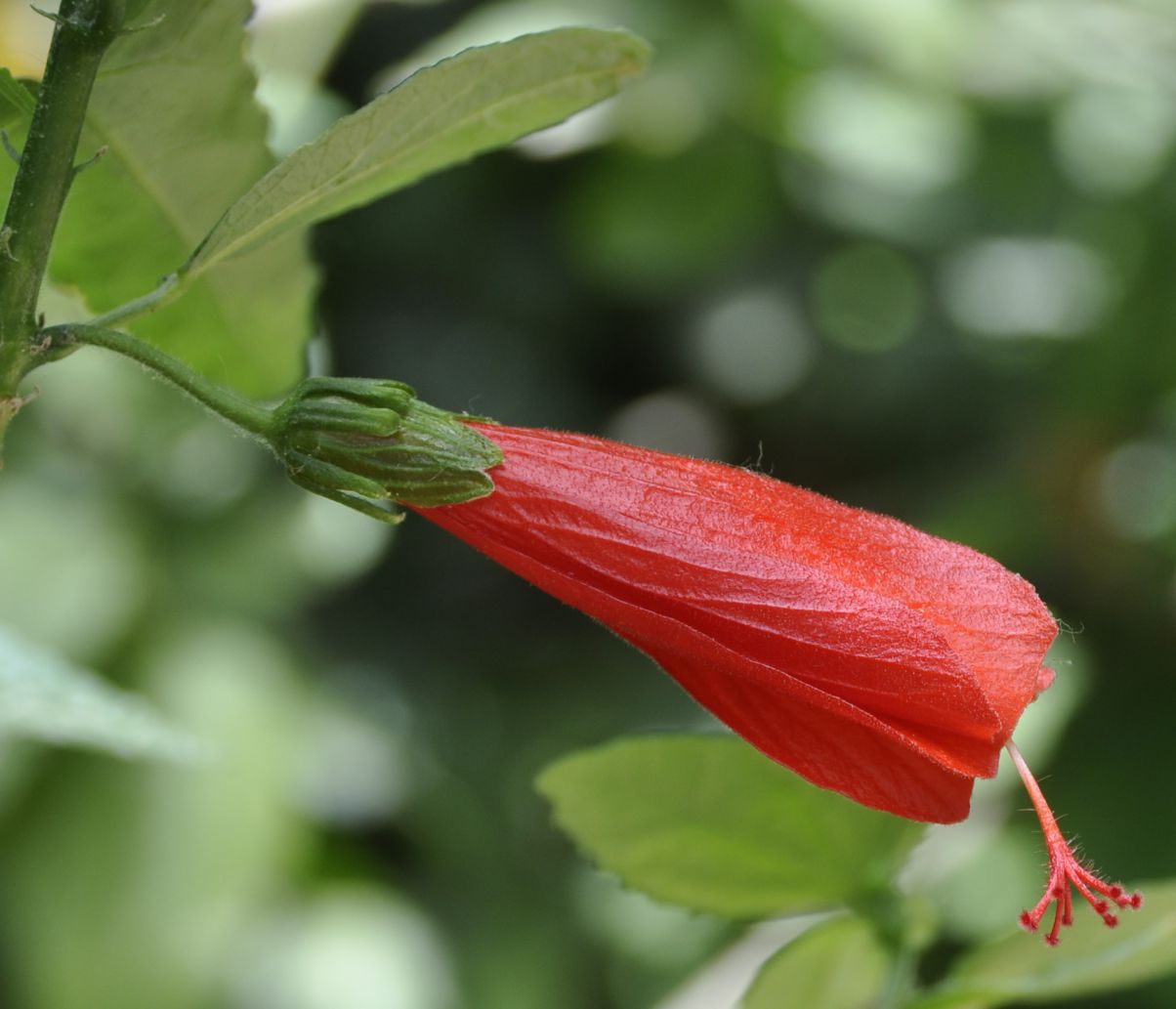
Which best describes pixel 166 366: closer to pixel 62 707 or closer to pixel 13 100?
pixel 13 100

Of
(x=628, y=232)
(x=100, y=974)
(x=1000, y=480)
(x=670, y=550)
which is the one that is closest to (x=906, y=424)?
(x=1000, y=480)

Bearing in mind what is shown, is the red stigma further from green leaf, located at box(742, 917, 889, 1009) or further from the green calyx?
the green calyx

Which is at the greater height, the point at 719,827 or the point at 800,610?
the point at 800,610

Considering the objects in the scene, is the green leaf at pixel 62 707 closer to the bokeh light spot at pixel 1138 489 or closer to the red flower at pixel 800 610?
the red flower at pixel 800 610

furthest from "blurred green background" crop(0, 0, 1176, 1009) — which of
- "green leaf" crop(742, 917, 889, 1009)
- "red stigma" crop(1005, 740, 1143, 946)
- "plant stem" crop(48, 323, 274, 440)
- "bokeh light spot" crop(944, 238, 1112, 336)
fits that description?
"plant stem" crop(48, 323, 274, 440)

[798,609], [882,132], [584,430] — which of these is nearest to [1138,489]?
[882,132]

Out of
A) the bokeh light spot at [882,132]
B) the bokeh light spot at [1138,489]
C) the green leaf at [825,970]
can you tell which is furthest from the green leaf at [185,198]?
the bokeh light spot at [1138,489]

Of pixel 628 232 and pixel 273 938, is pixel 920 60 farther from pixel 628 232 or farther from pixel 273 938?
pixel 273 938
